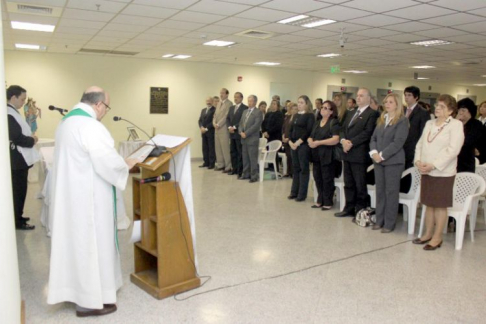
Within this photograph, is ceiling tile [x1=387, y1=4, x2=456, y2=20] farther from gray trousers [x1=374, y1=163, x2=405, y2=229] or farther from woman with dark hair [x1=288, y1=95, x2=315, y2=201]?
gray trousers [x1=374, y1=163, x2=405, y2=229]

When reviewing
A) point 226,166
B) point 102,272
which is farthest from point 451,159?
point 226,166

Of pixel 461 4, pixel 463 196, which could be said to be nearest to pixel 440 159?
pixel 463 196

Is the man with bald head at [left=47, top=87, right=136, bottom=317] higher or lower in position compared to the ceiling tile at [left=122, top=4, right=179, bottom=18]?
lower

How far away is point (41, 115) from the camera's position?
975cm

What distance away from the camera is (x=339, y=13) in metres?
5.43

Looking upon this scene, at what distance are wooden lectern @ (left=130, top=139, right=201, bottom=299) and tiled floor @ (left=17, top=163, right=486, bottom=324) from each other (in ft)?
0.35

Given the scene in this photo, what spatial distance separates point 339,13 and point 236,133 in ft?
11.7

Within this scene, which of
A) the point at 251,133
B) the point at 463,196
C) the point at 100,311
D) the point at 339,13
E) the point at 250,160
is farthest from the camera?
the point at 250,160

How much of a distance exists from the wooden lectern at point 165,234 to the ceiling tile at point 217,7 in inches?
104

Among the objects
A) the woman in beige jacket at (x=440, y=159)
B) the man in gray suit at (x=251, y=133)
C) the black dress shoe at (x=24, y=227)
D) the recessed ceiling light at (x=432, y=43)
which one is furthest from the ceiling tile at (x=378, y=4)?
A: the black dress shoe at (x=24, y=227)

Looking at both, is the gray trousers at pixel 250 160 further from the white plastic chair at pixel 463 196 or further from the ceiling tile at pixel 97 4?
the white plastic chair at pixel 463 196

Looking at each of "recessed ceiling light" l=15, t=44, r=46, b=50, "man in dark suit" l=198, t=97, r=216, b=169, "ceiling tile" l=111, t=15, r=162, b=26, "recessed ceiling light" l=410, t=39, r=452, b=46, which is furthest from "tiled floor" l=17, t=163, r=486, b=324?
"recessed ceiling light" l=15, t=44, r=46, b=50

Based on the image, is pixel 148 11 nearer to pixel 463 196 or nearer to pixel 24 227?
pixel 24 227

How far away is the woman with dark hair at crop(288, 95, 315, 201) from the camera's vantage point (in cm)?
610
